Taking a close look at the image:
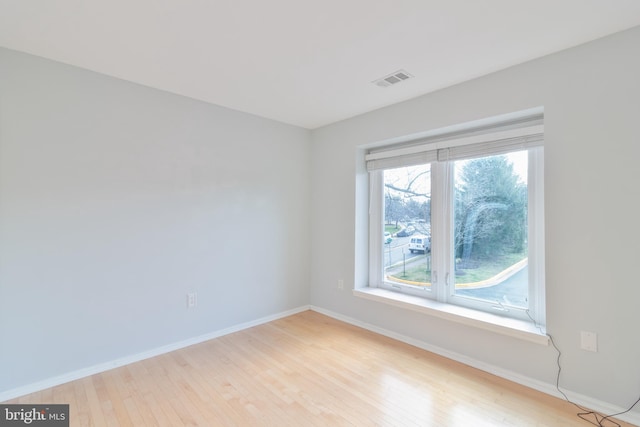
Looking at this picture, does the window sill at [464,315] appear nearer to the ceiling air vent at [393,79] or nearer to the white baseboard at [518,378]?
the white baseboard at [518,378]

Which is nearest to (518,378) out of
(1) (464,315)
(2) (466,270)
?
(1) (464,315)

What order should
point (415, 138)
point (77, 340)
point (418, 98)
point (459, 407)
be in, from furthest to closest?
point (415, 138) < point (418, 98) < point (77, 340) < point (459, 407)

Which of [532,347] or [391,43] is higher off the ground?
[391,43]

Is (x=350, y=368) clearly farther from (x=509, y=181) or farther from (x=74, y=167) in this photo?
(x=74, y=167)

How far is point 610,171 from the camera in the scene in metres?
1.83

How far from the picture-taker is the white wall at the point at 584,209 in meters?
1.77

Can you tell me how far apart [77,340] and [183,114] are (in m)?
2.07

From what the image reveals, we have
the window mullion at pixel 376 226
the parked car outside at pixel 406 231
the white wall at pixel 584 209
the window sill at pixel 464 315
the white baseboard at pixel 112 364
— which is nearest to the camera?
the white wall at pixel 584 209

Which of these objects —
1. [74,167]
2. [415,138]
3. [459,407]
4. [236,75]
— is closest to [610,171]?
[415,138]

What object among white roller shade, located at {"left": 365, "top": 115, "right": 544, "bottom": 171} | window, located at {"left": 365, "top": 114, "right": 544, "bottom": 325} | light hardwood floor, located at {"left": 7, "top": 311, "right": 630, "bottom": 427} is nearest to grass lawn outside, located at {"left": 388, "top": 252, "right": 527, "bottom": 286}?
window, located at {"left": 365, "top": 114, "right": 544, "bottom": 325}

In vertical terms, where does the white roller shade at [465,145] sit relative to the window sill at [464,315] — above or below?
above

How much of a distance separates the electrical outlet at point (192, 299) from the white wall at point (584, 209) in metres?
2.40

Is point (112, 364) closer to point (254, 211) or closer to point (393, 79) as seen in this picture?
point (254, 211)

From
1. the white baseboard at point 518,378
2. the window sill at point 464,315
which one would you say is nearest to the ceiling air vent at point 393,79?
the window sill at point 464,315
